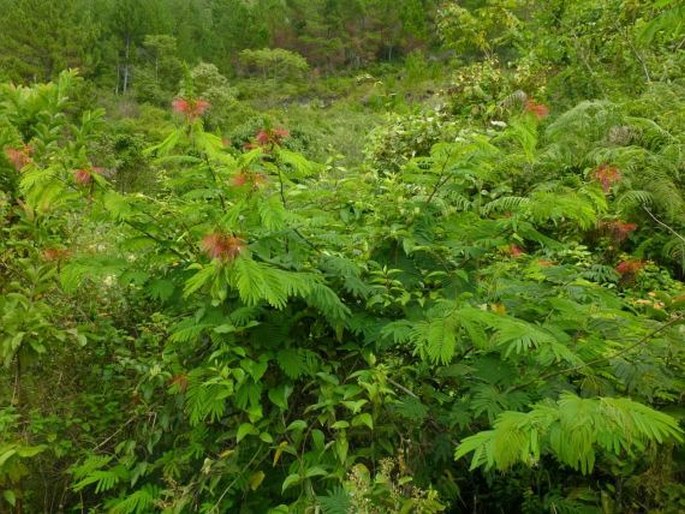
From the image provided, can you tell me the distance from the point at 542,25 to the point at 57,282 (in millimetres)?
7210

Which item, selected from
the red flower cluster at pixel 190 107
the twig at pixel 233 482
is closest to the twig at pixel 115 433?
the twig at pixel 233 482

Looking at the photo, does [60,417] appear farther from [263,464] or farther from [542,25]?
[542,25]

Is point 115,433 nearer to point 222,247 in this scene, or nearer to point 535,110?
point 222,247

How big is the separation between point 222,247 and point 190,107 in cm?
63

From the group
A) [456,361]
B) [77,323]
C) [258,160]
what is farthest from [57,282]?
[456,361]

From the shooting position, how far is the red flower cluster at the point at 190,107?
2.09 metres

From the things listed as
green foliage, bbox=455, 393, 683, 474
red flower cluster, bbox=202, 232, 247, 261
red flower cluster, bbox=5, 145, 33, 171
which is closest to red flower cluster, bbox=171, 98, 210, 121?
red flower cluster, bbox=202, 232, 247, 261

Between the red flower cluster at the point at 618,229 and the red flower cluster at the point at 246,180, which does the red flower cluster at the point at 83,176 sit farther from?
the red flower cluster at the point at 618,229

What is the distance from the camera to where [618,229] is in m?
4.46

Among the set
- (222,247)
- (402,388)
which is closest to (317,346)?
(402,388)

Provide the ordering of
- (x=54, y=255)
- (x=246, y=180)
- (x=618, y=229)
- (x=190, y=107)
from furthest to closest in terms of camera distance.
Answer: (x=618, y=229) → (x=54, y=255) → (x=190, y=107) → (x=246, y=180)

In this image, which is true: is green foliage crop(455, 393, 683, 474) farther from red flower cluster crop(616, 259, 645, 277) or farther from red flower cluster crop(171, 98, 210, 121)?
red flower cluster crop(616, 259, 645, 277)

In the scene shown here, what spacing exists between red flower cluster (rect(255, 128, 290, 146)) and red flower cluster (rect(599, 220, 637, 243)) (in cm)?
318

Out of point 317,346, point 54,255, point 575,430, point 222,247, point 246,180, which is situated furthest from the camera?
point 54,255
